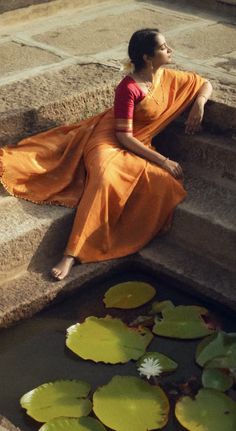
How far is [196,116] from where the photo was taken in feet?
13.0

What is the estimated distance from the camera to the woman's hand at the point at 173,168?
12.4 ft

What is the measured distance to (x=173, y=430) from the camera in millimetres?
2854

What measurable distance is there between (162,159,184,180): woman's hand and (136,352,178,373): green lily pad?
985mm

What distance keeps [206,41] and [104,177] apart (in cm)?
180

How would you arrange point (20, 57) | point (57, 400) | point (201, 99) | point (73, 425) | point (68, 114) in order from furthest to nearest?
1. point (20, 57)
2. point (68, 114)
3. point (201, 99)
4. point (57, 400)
5. point (73, 425)

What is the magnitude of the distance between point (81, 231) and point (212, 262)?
65 centimetres

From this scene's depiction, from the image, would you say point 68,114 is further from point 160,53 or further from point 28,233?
point 28,233

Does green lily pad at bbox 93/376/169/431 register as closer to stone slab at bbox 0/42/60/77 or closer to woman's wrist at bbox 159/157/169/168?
woman's wrist at bbox 159/157/169/168

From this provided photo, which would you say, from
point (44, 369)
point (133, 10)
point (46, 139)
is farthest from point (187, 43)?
point (44, 369)

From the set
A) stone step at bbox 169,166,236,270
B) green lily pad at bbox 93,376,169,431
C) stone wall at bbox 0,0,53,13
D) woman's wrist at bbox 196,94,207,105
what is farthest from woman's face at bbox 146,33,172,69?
stone wall at bbox 0,0,53,13

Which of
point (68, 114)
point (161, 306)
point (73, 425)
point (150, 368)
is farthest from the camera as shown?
point (68, 114)


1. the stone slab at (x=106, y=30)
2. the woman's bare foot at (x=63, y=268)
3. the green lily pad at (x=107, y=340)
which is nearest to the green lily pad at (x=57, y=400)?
the green lily pad at (x=107, y=340)

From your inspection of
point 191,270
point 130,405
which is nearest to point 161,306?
point 191,270

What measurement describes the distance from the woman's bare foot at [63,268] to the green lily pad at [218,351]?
0.75 meters
